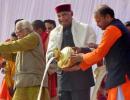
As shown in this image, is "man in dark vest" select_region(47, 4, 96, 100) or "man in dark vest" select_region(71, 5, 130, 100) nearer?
"man in dark vest" select_region(71, 5, 130, 100)

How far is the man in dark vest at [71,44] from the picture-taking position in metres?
6.86

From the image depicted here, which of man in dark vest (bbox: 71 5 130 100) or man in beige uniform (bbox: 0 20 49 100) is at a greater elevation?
man in dark vest (bbox: 71 5 130 100)

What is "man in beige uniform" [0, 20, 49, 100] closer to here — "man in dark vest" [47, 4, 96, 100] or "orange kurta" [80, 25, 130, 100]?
"man in dark vest" [47, 4, 96, 100]

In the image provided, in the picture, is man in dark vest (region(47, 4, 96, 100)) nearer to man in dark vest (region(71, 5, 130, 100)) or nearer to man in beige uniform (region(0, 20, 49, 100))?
man in beige uniform (region(0, 20, 49, 100))

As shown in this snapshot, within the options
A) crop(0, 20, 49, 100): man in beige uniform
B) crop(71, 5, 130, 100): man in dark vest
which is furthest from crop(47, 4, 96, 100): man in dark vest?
crop(71, 5, 130, 100): man in dark vest

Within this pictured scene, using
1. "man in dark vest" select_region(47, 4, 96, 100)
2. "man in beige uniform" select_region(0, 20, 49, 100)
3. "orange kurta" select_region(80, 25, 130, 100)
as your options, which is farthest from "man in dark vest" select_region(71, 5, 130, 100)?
"man in beige uniform" select_region(0, 20, 49, 100)

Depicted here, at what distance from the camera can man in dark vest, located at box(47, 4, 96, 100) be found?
6.86m

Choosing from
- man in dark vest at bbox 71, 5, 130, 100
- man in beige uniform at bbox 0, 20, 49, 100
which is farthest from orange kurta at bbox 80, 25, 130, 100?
man in beige uniform at bbox 0, 20, 49, 100

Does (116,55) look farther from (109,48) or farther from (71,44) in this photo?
(71,44)

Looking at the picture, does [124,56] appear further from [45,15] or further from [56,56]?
[45,15]

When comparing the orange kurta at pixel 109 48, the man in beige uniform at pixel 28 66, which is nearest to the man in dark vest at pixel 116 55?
the orange kurta at pixel 109 48

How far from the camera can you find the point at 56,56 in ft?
18.9

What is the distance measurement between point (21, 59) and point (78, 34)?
0.79 metres

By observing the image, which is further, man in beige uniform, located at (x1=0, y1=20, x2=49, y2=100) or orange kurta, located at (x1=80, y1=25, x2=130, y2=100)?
man in beige uniform, located at (x1=0, y1=20, x2=49, y2=100)
